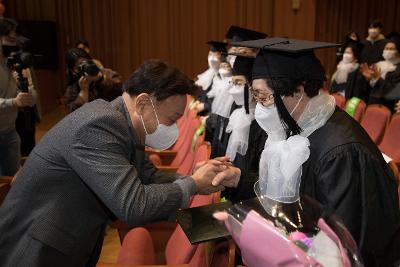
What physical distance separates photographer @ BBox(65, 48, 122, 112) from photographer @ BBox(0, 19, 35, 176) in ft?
1.37

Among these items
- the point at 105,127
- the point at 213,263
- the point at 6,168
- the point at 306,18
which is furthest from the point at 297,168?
the point at 306,18

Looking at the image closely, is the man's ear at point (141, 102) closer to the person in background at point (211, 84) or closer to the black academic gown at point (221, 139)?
the black academic gown at point (221, 139)

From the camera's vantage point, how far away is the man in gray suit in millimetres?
1497

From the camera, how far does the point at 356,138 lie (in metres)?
1.45

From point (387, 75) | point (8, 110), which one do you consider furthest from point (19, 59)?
point (387, 75)

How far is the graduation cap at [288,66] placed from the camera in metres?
1.53

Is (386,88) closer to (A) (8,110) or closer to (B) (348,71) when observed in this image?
(B) (348,71)

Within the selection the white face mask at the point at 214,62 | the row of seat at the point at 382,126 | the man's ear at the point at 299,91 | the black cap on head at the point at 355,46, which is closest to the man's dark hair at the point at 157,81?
the man's ear at the point at 299,91

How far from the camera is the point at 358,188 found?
138 centimetres

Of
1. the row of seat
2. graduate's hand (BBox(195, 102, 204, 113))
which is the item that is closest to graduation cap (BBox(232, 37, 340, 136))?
the row of seat

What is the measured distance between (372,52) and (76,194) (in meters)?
6.85

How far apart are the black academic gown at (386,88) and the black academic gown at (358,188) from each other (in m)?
4.74

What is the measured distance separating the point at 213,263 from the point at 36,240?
0.72 meters

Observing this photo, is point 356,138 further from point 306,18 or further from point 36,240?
point 306,18
